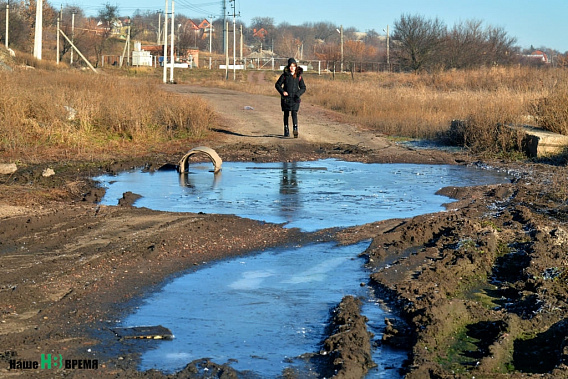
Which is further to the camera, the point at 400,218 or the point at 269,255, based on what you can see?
the point at 400,218

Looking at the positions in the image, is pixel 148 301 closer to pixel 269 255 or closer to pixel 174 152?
pixel 269 255

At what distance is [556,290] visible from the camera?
6.12m

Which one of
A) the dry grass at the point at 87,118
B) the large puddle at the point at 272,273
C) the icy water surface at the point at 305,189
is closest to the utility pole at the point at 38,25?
the dry grass at the point at 87,118

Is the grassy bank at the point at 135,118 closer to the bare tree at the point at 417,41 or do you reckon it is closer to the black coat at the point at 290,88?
the black coat at the point at 290,88

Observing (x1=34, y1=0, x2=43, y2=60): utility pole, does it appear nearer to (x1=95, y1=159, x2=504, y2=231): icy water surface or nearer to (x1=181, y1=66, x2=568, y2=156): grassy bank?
(x1=181, y1=66, x2=568, y2=156): grassy bank

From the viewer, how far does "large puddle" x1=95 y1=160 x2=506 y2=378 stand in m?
5.07

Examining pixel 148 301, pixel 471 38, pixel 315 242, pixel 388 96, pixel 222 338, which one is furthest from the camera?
pixel 471 38

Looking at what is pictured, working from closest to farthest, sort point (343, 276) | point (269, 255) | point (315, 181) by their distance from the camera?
point (343, 276)
point (269, 255)
point (315, 181)

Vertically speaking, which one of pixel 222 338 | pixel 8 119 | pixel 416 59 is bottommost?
pixel 222 338

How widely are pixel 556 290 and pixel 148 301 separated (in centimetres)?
348

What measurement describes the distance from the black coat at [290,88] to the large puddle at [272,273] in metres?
4.52

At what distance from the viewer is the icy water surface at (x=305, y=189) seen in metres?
10.1

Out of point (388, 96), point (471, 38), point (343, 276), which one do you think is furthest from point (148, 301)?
point (471, 38)

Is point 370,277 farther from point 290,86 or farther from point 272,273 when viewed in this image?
point 290,86
